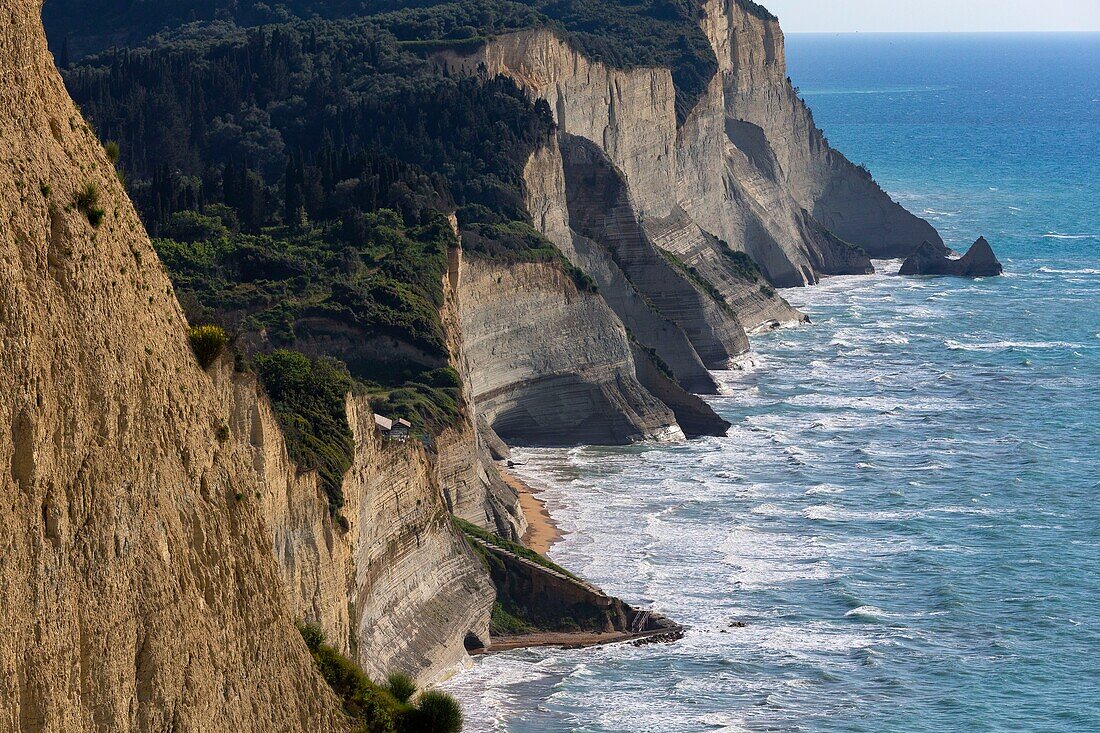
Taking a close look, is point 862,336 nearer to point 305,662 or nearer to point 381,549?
point 381,549

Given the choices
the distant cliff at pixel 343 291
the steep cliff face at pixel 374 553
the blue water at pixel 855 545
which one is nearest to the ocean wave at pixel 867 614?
the blue water at pixel 855 545

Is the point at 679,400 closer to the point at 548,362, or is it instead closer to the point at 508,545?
the point at 548,362

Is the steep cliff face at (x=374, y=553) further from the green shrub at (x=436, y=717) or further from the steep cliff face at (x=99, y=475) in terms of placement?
the steep cliff face at (x=99, y=475)

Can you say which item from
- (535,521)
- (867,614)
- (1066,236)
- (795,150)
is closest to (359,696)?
(867,614)

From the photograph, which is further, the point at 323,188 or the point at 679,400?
the point at 679,400

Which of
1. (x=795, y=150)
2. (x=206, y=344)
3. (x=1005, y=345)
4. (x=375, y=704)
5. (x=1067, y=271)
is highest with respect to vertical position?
(x=206, y=344)

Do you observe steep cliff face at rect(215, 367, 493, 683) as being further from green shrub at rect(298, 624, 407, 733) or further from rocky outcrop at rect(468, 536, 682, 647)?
green shrub at rect(298, 624, 407, 733)
